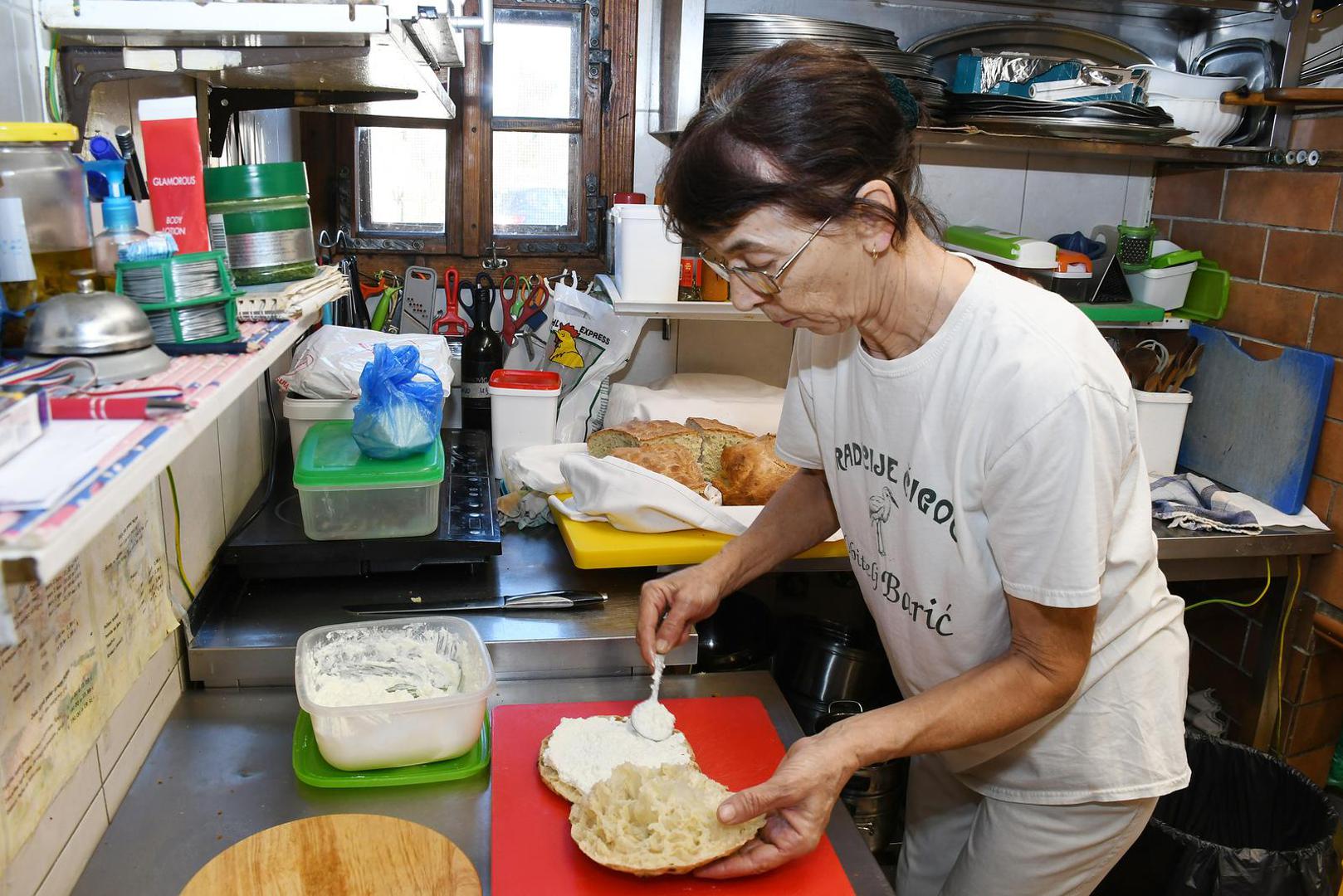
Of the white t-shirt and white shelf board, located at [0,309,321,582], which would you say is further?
the white t-shirt

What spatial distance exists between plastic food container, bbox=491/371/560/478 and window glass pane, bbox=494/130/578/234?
22.5 inches

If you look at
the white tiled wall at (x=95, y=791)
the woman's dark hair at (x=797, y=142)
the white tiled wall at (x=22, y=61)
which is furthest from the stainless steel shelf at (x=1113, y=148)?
the white tiled wall at (x=95, y=791)

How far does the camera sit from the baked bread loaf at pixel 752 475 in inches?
79.5

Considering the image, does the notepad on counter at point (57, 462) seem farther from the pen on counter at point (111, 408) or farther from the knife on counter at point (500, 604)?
the knife on counter at point (500, 604)

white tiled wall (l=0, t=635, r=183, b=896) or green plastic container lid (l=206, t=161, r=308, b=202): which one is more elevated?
green plastic container lid (l=206, t=161, r=308, b=202)

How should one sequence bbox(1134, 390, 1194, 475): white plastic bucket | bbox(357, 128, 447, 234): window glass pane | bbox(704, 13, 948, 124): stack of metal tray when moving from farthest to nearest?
bbox(357, 128, 447, 234): window glass pane < bbox(1134, 390, 1194, 475): white plastic bucket < bbox(704, 13, 948, 124): stack of metal tray

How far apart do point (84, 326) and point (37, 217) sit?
0.14m

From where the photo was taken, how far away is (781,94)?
1062mm

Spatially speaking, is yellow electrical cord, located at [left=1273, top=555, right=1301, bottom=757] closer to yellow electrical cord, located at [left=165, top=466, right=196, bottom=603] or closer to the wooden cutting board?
the wooden cutting board

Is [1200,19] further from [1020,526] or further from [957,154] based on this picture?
[1020,526]

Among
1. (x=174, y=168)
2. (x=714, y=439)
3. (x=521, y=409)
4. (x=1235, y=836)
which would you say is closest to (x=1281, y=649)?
(x=1235, y=836)

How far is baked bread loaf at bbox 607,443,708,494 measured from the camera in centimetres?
198

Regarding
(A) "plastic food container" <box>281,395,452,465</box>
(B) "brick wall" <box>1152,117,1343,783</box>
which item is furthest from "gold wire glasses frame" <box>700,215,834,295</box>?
(B) "brick wall" <box>1152,117,1343,783</box>

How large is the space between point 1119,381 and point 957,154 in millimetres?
1778
